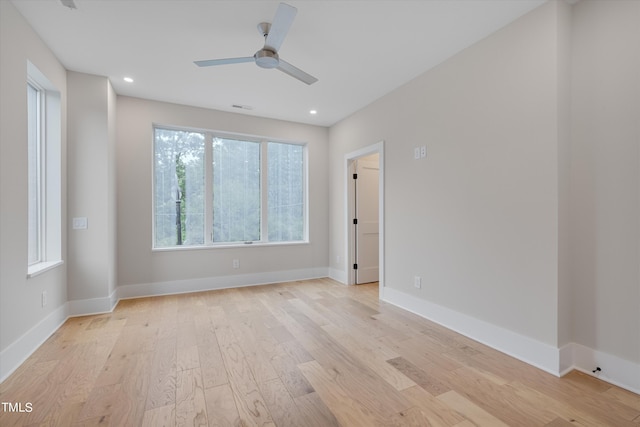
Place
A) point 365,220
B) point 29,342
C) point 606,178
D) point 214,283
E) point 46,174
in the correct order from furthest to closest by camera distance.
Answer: point 365,220, point 214,283, point 46,174, point 29,342, point 606,178

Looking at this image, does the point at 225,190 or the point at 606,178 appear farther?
the point at 225,190

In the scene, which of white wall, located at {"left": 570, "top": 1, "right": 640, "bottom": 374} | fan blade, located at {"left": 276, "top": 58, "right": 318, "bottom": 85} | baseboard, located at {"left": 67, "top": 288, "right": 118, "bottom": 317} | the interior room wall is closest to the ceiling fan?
fan blade, located at {"left": 276, "top": 58, "right": 318, "bottom": 85}

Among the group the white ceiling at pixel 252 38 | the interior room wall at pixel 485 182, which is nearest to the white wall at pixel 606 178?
the interior room wall at pixel 485 182

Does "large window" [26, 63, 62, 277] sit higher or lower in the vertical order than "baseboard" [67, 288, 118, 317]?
higher

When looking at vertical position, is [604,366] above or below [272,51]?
below

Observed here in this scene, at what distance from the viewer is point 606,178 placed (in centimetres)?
195

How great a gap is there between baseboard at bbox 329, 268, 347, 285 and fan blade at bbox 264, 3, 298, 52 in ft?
11.1

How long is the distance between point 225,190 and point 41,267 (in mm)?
2302

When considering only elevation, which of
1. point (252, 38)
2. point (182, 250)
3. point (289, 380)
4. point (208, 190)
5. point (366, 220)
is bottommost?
point (289, 380)

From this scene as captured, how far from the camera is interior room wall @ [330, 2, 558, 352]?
2.12 meters

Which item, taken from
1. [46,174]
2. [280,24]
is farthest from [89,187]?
[280,24]

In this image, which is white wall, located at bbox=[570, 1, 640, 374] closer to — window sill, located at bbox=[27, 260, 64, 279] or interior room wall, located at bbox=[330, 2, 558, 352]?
interior room wall, located at bbox=[330, 2, 558, 352]

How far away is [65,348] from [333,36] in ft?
11.5

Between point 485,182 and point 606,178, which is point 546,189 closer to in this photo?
point 606,178
